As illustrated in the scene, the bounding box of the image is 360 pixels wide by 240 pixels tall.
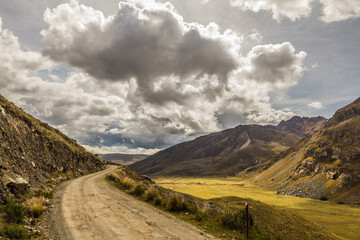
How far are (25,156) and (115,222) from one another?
59.6ft

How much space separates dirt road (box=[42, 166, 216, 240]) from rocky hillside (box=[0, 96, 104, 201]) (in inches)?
176

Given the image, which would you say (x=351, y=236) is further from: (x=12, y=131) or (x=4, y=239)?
(x=12, y=131)

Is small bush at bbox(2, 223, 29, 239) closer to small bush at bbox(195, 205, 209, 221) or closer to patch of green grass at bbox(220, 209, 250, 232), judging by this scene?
small bush at bbox(195, 205, 209, 221)

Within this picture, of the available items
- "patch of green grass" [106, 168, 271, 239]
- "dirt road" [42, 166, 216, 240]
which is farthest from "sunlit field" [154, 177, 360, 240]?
"dirt road" [42, 166, 216, 240]

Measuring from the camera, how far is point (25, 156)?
23328mm

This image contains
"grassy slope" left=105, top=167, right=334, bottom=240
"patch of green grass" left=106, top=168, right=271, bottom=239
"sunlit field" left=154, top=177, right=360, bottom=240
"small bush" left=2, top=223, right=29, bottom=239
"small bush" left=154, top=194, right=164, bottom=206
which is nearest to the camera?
"small bush" left=2, top=223, right=29, bottom=239

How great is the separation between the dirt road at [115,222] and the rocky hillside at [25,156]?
4.48 meters

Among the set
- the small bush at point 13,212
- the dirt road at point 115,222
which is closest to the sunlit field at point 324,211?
the dirt road at point 115,222

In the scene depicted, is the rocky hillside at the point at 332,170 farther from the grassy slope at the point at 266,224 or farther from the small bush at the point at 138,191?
the small bush at the point at 138,191

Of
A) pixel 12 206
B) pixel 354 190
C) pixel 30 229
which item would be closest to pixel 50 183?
pixel 12 206

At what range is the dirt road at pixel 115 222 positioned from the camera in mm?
10570

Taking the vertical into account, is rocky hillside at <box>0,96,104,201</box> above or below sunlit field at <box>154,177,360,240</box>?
above

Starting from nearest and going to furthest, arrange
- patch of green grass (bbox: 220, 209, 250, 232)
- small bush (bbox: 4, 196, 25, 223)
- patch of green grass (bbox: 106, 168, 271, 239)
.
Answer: small bush (bbox: 4, 196, 25, 223), patch of green grass (bbox: 106, 168, 271, 239), patch of green grass (bbox: 220, 209, 250, 232)

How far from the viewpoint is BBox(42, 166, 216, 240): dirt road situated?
34.7ft
